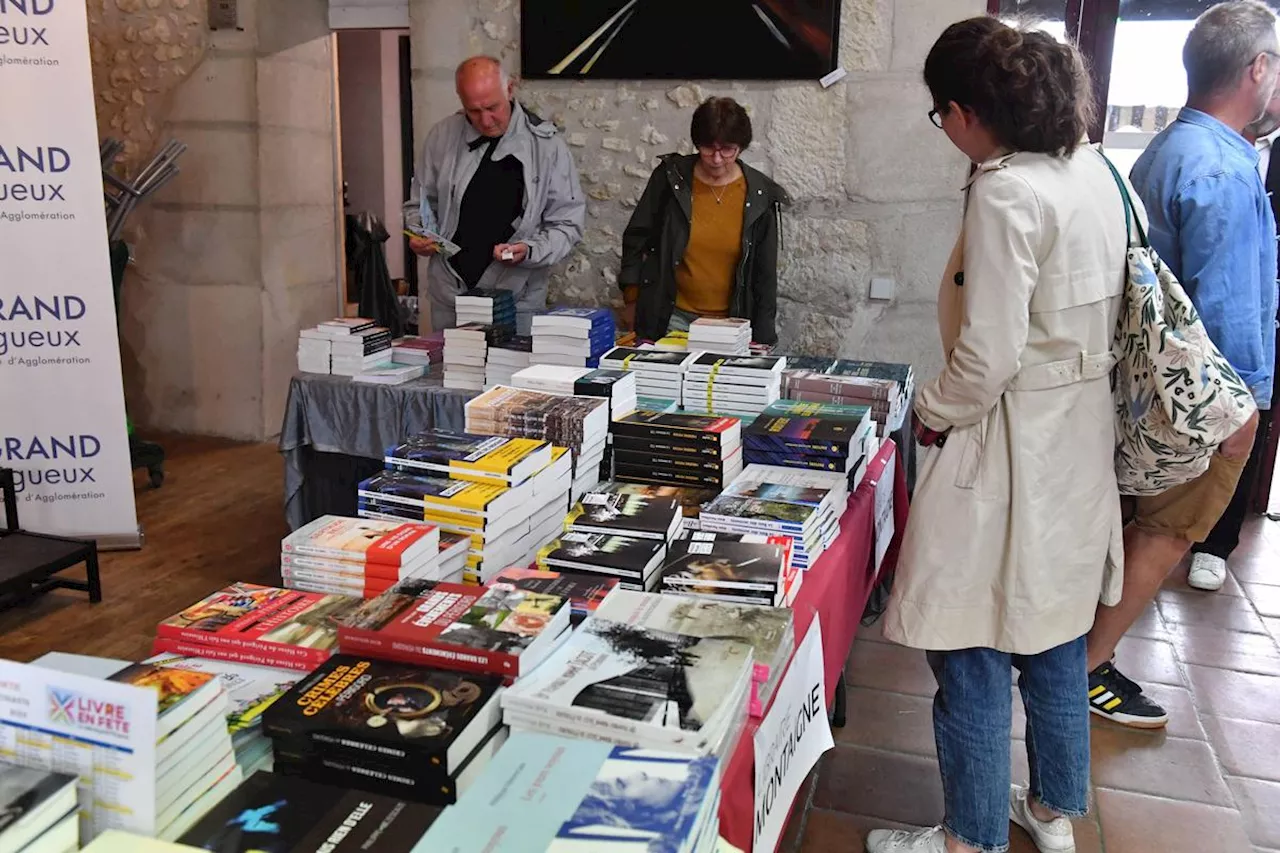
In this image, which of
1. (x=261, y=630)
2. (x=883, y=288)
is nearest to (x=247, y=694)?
(x=261, y=630)

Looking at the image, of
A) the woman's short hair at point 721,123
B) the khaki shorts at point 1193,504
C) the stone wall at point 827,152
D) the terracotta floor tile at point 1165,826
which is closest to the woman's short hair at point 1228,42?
the khaki shorts at point 1193,504

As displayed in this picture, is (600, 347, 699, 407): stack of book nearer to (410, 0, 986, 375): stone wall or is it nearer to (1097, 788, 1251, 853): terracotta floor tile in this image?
(1097, 788, 1251, 853): terracotta floor tile

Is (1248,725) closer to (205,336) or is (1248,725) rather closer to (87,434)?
(87,434)

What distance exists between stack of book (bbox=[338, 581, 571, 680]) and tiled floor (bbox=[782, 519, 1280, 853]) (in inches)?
49.9

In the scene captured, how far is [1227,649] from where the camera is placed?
3.46 meters

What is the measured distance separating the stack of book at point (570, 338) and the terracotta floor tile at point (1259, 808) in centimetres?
208

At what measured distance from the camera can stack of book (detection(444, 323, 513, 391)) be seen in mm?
3338

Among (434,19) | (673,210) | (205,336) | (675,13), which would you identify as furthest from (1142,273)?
(205,336)

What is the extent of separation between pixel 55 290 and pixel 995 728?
143 inches

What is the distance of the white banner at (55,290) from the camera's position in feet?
12.3

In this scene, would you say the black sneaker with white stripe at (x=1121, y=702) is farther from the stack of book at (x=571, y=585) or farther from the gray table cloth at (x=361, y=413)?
the gray table cloth at (x=361, y=413)

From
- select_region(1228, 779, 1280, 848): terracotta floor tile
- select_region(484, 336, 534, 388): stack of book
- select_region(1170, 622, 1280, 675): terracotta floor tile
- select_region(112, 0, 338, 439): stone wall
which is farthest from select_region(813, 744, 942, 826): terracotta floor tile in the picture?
select_region(112, 0, 338, 439): stone wall

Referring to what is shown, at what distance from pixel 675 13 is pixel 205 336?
10.5 feet

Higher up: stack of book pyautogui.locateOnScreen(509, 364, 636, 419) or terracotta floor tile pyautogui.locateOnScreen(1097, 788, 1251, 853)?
stack of book pyautogui.locateOnScreen(509, 364, 636, 419)
